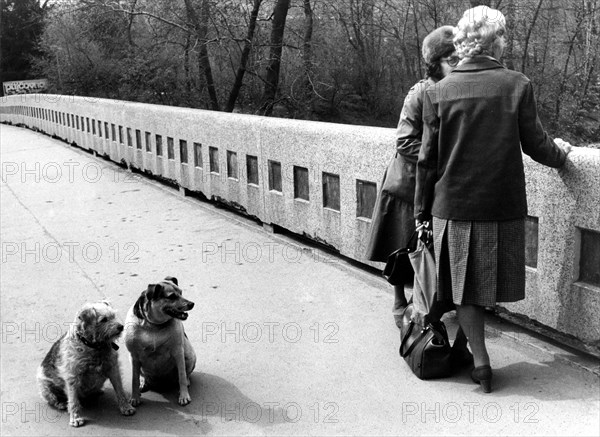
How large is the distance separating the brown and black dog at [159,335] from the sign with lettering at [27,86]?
38075 mm

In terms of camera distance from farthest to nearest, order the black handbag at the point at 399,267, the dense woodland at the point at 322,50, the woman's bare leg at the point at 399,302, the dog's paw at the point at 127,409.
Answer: the dense woodland at the point at 322,50, the woman's bare leg at the point at 399,302, the black handbag at the point at 399,267, the dog's paw at the point at 127,409

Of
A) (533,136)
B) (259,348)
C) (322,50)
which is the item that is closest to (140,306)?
(259,348)

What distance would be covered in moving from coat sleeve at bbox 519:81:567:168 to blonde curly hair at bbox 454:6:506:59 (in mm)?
299

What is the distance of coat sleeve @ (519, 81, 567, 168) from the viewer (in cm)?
437

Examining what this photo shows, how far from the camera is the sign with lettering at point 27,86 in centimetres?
4181

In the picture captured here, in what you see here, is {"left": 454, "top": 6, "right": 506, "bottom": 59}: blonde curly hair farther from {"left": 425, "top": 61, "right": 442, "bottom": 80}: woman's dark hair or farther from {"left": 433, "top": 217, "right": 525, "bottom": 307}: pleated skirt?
{"left": 433, "top": 217, "right": 525, "bottom": 307}: pleated skirt

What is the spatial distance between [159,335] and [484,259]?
187 cm

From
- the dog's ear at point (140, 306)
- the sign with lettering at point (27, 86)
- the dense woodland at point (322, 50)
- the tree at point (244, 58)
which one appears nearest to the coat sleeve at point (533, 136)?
the dog's ear at point (140, 306)

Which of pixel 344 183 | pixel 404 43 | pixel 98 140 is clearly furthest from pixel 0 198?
pixel 404 43

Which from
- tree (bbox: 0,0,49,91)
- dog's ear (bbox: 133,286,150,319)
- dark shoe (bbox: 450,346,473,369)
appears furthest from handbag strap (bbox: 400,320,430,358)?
tree (bbox: 0,0,49,91)

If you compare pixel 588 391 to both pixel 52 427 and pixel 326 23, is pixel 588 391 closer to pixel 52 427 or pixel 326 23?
pixel 52 427

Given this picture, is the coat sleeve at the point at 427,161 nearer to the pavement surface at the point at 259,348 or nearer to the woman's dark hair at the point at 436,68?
the woman's dark hair at the point at 436,68

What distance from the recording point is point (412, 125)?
5215 millimetres

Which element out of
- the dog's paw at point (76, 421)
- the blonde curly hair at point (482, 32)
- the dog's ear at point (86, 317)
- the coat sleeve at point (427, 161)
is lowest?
the dog's paw at point (76, 421)
